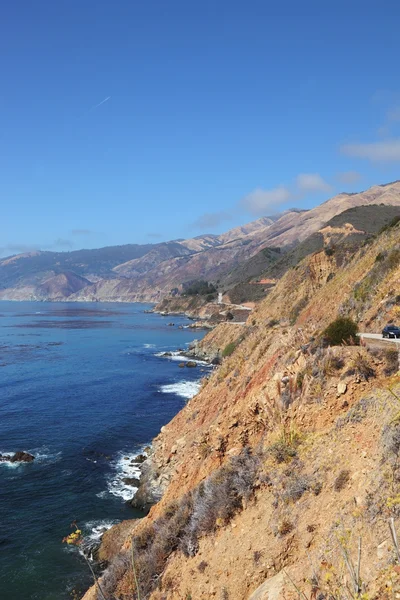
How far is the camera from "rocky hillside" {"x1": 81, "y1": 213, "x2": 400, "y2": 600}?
8203 millimetres

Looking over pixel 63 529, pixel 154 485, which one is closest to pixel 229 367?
pixel 154 485

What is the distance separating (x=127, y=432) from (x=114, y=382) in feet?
64.5

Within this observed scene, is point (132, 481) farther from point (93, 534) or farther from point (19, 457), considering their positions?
point (19, 457)

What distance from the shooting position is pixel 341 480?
9.85m

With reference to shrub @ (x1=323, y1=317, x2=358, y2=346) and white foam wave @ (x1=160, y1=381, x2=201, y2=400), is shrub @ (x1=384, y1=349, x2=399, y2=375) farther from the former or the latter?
white foam wave @ (x1=160, y1=381, x2=201, y2=400)

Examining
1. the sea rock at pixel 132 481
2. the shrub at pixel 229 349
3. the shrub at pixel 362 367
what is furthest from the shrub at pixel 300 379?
the shrub at pixel 229 349

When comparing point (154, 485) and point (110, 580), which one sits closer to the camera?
point (110, 580)

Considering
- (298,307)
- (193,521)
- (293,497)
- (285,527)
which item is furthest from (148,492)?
(298,307)

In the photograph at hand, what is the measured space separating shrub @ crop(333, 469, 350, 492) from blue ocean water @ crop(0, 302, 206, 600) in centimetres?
1434

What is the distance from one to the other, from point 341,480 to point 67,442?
29727 mm

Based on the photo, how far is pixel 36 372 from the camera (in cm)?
6197

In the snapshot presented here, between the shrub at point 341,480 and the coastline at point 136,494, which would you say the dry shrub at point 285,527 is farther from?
the coastline at point 136,494

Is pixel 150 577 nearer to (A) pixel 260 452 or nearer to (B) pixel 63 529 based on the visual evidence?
(A) pixel 260 452

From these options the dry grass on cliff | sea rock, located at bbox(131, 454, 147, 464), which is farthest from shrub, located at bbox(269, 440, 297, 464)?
sea rock, located at bbox(131, 454, 147, 464)
